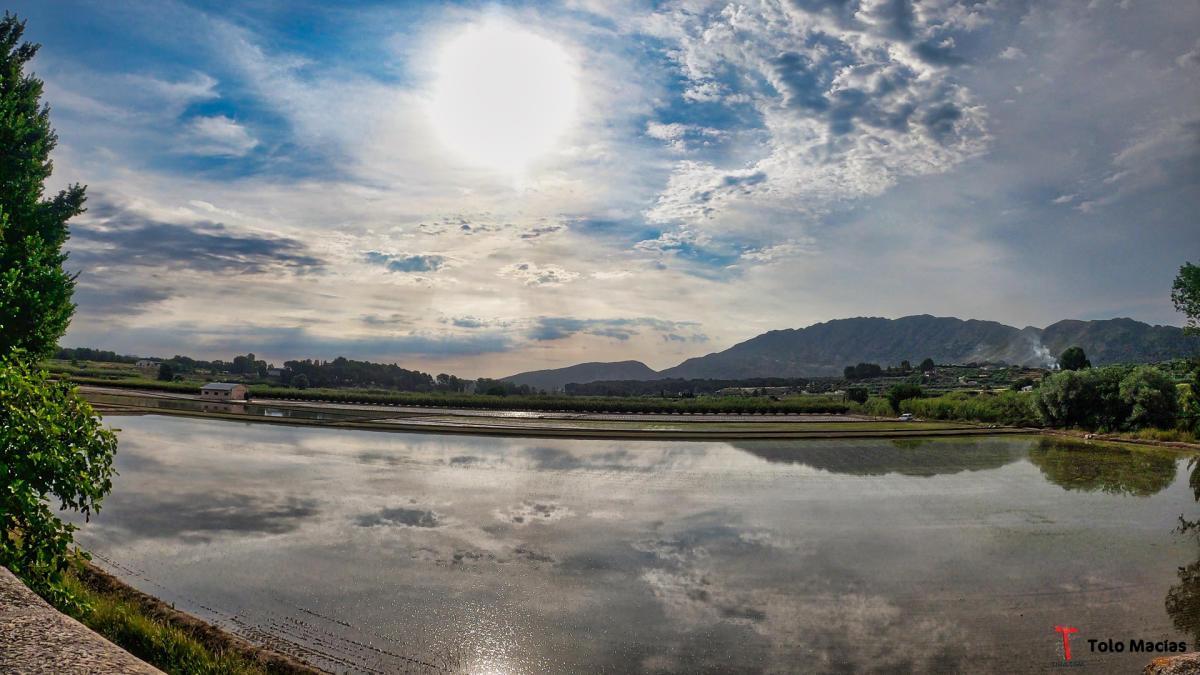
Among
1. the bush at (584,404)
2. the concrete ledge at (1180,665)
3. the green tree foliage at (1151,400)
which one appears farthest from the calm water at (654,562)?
the bush at (584,404)

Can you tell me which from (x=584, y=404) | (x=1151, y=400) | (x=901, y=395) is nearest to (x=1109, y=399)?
(x=1151, y=400)

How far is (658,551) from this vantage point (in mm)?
15383

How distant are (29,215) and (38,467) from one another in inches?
626

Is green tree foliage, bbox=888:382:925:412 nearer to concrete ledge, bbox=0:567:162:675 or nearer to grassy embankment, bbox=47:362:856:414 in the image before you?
grassy embankment, bbox=47:362:856:414

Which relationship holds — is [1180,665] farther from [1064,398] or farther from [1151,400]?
[1064,398]

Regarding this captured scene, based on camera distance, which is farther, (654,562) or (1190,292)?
(1190,292)

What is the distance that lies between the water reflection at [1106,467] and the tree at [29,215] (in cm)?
3592

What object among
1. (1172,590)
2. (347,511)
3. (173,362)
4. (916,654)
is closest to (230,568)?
(347,511)

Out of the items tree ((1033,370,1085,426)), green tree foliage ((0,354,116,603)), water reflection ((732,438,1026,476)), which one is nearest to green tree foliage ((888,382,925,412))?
tree ((1033,370,1085,426))

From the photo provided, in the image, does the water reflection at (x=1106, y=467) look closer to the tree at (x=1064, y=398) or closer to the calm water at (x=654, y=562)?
the calm water at (x=654, y=562)

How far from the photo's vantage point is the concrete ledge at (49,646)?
13.3 ft

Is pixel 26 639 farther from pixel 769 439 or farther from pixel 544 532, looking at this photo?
pixel 769 439

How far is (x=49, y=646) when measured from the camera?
430 centimetres

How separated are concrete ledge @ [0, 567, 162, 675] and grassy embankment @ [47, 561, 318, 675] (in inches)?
157
